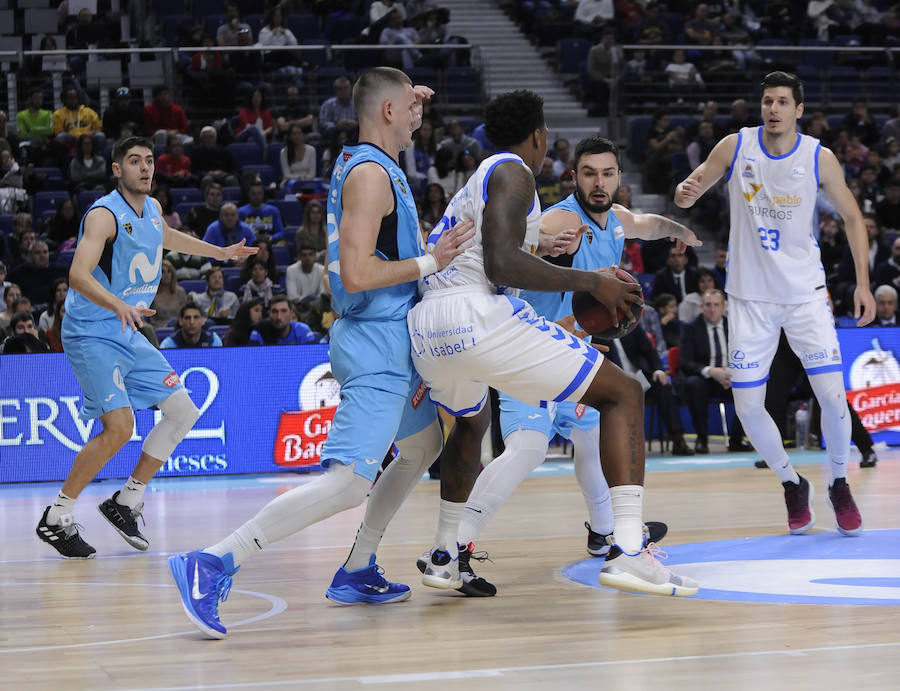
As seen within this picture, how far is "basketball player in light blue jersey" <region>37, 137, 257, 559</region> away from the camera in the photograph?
645 centimetres

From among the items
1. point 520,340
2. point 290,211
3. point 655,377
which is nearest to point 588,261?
point 520,340

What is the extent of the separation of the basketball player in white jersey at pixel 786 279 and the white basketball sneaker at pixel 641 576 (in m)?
2.06

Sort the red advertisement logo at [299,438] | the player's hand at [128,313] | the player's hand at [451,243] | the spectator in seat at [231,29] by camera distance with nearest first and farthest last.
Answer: the player's hand at [451,243], the player's hand at [128,313], the red advertisement logo at [299,438], the spectator in seat at [231,29]

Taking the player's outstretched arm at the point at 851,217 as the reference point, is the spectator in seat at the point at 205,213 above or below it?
below

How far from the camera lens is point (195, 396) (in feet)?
33.7

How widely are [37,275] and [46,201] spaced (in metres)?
1.77

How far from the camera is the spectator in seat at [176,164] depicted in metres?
14.8

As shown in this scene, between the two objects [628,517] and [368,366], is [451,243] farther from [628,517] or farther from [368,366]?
[628,517]

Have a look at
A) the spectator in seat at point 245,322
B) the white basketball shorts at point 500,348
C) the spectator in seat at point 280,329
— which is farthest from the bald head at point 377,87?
the spectator in seat at point 245,322

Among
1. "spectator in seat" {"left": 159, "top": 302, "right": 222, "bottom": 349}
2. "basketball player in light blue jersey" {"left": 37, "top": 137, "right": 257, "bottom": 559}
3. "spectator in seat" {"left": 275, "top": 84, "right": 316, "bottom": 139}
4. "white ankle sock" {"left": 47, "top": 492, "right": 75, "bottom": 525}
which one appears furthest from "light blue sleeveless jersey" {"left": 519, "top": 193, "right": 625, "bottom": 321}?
"spectator in seat" {"left": 275, "top": 84, "right": 316, "bottom": 139}

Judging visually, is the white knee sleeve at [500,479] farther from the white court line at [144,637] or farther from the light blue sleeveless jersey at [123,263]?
the light blue sleeveless jersey at [123,263]

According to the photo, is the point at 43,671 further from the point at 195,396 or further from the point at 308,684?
the point at 195,396

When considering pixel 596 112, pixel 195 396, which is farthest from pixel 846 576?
pixel 596 112

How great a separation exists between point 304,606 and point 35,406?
5942 millimetres
